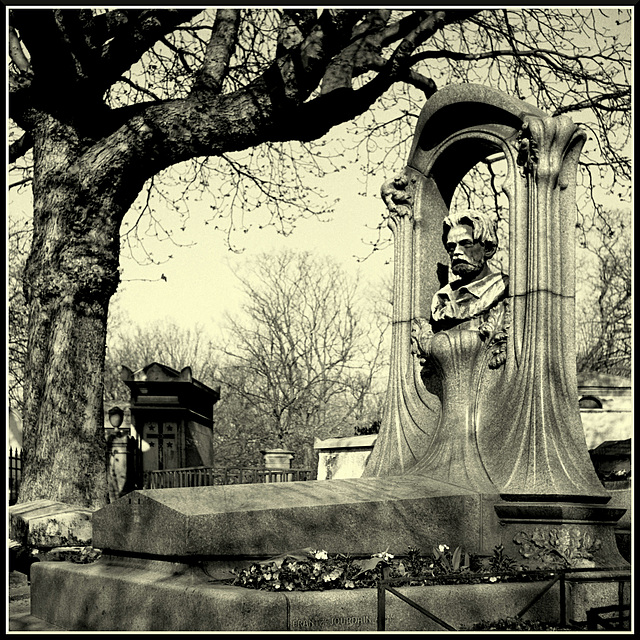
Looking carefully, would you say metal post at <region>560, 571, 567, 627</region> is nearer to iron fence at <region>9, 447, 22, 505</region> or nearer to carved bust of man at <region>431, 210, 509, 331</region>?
carved bust of man at <region>431, 210, 509, 331</region>

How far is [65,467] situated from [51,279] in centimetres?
221

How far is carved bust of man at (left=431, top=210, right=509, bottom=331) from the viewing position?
24.6ft

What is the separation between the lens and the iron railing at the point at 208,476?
14.4 metres

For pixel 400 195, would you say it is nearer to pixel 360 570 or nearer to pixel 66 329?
pixel 360 570

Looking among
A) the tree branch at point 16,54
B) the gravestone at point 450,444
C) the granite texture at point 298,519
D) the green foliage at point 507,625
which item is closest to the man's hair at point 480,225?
the gravestone at point 450,444

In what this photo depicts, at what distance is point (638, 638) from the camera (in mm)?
5016

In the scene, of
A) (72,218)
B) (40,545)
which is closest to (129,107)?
(72,218)

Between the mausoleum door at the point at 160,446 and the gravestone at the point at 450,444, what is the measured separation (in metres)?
10.2

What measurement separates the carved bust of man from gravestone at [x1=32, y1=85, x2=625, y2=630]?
0.46ft

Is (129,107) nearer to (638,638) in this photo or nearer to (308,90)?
(308,90)

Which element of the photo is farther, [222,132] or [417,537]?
[222,132]

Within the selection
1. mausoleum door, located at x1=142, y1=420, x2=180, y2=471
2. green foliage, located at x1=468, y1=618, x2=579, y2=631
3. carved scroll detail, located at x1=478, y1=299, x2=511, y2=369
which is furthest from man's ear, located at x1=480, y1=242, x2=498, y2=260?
mausoleum door, located at x1=142, y1=420, x2=180, y2=471

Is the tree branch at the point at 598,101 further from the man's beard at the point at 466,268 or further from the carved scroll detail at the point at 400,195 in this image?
the man's beard at the point at 466,268

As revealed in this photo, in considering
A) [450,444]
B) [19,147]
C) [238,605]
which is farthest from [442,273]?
[19,147]
